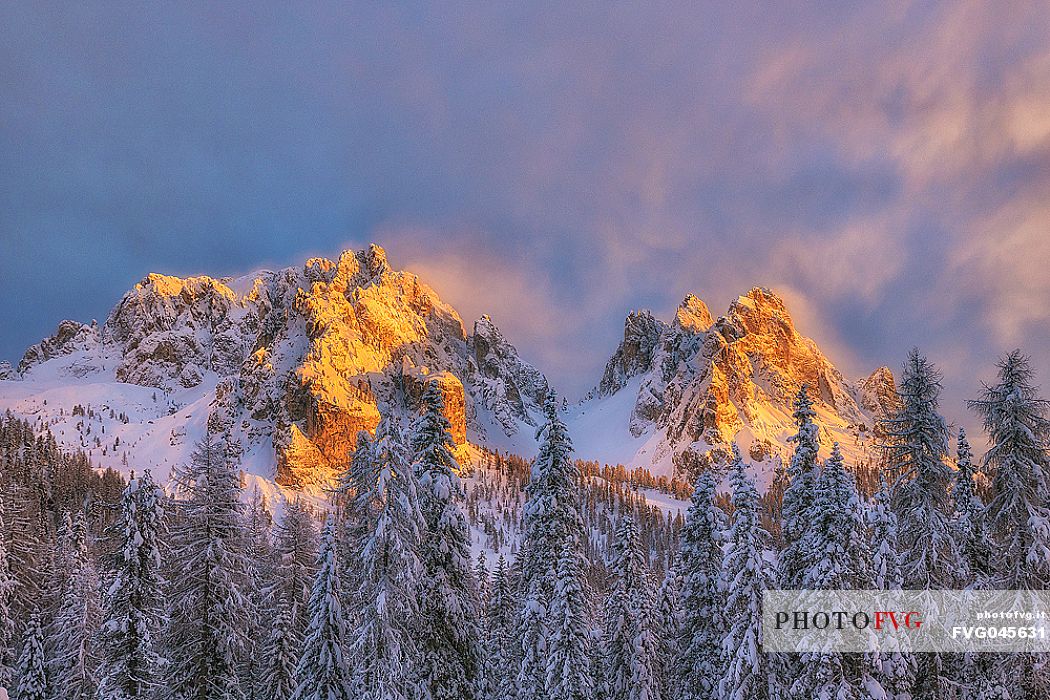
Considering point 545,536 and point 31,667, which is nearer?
point 545,536

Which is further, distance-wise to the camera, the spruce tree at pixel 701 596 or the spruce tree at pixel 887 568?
the spruce tree at pixel 701 596

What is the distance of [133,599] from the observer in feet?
78.6

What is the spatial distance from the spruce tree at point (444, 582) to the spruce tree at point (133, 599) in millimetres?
11163

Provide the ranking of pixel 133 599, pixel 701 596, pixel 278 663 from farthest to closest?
pixel 278 663 → pixel 701 596 → pixel 133 599

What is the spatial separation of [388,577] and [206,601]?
10740 millimetres

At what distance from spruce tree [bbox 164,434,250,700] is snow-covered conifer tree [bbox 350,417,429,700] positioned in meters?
9.04

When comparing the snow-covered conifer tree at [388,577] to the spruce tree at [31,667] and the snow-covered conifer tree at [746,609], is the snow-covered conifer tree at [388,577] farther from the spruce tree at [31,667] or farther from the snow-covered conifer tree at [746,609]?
the spruce tree at [31,667]

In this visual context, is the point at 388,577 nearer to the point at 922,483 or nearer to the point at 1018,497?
the point at 922,483

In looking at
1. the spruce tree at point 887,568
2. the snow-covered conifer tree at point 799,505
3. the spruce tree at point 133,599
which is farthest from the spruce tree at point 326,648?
the spruce tree at point 887,568

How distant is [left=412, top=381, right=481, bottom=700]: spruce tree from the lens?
20750 millimetres

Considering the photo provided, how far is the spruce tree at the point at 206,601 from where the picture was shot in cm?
2430

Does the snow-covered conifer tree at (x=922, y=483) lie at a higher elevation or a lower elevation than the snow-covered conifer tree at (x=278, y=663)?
higher

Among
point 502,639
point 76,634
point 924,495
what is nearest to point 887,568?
point 924,495

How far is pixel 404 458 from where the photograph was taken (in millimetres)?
19781
